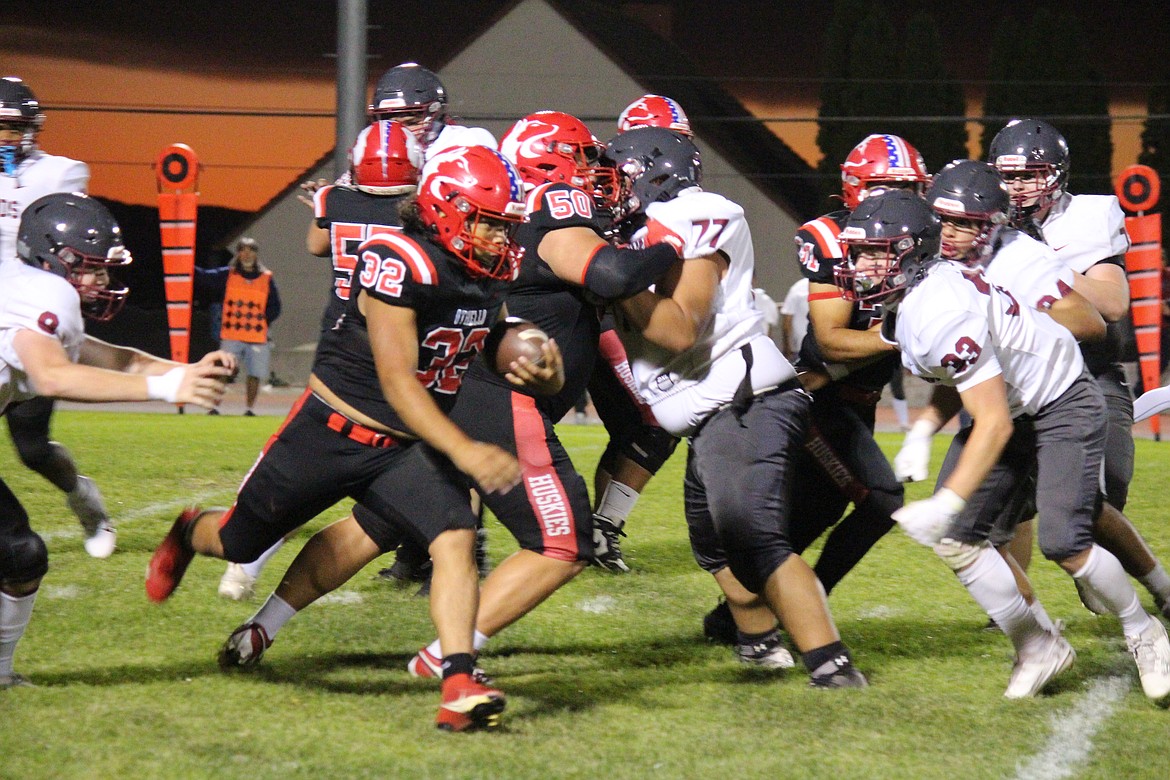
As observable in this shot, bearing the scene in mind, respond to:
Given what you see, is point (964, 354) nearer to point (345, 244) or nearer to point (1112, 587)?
point (1112, 587)

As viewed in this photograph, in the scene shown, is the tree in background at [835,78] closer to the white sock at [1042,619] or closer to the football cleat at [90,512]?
the football cleat at [90,512]

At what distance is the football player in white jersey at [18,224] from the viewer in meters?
5.78

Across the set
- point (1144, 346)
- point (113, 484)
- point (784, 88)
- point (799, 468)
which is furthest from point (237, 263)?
point (784, 88)

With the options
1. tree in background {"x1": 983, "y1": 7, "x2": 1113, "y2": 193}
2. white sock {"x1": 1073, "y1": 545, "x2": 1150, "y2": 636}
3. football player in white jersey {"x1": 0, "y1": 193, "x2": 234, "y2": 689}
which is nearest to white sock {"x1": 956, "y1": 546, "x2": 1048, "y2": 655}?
white sock {"x1": 1073, "y1": 545, "x2": 1150, "y2": 636}

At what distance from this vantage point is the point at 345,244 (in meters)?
4.93

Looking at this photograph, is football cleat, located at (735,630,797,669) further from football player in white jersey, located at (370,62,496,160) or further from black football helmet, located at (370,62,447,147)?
black football helmet, located at (370,62,447,147)

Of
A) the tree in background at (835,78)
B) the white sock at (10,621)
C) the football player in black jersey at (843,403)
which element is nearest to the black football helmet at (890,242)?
the football player in black jersey at (843,403)

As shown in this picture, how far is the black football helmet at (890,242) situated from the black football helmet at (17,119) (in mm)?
3671

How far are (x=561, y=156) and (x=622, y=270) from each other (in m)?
0.64

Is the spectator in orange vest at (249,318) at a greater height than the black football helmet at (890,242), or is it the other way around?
the black football helmet at (890,242)

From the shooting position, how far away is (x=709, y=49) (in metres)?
27.2

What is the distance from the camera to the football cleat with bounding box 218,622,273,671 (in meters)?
4.15

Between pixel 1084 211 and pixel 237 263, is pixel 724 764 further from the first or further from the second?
pixel 237 263

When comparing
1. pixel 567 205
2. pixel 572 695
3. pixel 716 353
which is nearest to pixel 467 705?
pixel 572 695
